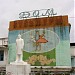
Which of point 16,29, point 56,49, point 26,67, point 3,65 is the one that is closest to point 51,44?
point 56,49

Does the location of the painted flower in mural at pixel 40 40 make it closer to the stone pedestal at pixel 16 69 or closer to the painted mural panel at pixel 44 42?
the painted mural panel at pixel 44 42

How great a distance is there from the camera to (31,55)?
39.9m

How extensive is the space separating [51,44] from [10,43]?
22.6 ft

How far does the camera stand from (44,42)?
128 ft

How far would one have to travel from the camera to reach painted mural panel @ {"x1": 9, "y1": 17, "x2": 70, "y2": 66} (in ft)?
126

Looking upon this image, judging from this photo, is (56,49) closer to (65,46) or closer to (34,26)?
(65,46)

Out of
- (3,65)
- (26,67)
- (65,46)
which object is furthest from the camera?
(3,65)

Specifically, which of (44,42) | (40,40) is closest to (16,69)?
(44,42)

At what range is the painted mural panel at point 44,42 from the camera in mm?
38469

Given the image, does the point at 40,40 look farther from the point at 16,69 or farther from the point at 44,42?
the point at 16,69

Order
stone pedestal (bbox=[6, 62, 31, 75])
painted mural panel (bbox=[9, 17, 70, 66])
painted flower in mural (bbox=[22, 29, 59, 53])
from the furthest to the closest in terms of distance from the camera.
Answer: painted flower in mural (bbox=[22, 29, 59, 53]) < painted mural panel (bbox=[9, 17, 70, 66]) < stone pedestal (bbox=[6, 62, 31, 75])

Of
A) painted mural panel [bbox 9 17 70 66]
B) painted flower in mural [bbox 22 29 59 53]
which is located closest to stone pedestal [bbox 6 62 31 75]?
painted mural panel [bbox 9 17 70 66]

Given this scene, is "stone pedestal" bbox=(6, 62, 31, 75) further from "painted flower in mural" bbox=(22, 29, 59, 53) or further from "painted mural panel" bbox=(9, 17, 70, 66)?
"painted flower in mural" bbox=(22, 29, 59, 53)

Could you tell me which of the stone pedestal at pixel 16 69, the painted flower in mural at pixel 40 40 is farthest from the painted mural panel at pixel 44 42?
the stone pedestal at pixel 16 69
